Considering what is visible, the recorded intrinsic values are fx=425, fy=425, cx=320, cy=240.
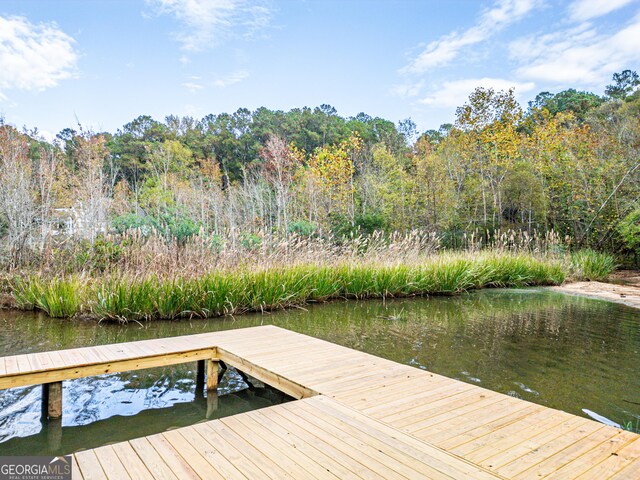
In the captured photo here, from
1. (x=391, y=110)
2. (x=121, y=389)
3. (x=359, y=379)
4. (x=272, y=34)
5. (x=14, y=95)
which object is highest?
(x=391, y=110)

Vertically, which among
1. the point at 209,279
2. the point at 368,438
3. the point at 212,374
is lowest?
the point at 212,374

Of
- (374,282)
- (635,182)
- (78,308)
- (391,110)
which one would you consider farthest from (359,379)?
(391,110)

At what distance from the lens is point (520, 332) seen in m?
→ 5.34

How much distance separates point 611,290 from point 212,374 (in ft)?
30.0

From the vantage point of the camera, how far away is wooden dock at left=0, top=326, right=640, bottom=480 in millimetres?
1535

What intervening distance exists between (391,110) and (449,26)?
65.8ft

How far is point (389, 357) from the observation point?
400 centimetres

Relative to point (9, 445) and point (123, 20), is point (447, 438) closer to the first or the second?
point (9, 445)

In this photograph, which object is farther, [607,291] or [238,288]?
[607,291]

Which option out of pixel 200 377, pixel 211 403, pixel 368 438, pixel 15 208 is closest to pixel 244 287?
pixel 200 377

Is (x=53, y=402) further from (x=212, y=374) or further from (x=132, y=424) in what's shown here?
(x=212, y=374)

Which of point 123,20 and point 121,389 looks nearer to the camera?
point 121,389

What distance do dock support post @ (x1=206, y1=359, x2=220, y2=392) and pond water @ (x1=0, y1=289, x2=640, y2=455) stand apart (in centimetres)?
10

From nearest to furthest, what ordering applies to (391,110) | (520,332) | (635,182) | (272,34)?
1. (520,332)
2. (635,182)
3. (272,34)
4. (391,110)
